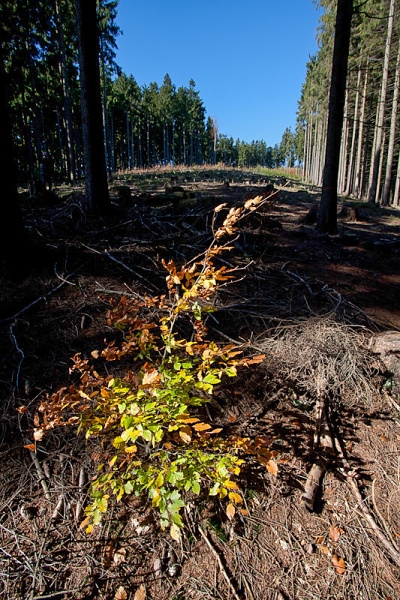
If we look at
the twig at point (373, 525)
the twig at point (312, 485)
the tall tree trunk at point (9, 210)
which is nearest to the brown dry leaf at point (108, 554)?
the twig at point (312, 485)

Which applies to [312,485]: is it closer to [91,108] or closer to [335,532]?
[335,532]

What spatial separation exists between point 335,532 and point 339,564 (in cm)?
14

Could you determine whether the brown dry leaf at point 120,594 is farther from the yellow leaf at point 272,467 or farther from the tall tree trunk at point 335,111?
the tall tree trunk at point 335,111

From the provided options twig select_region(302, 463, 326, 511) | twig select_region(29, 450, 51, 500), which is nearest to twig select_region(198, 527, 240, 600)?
twig select_region(302, 463, 326, 511)

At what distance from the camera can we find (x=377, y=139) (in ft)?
58.9

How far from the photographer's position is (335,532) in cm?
163

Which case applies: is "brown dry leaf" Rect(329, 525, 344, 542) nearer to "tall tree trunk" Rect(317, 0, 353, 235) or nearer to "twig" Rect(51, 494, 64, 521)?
"twig" Rect(51, 494, 64, 521)

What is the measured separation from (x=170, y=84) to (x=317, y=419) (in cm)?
6103

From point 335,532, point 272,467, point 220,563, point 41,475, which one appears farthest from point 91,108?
point 335,532

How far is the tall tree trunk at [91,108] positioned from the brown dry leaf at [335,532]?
5109 millimetres

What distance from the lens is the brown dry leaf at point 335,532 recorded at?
1.61 metres

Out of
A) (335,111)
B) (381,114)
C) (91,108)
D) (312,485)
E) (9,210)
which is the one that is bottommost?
(312,485)

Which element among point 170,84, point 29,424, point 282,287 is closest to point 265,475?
point 29,424

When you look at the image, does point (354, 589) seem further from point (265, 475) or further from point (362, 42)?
point (362, 42)
